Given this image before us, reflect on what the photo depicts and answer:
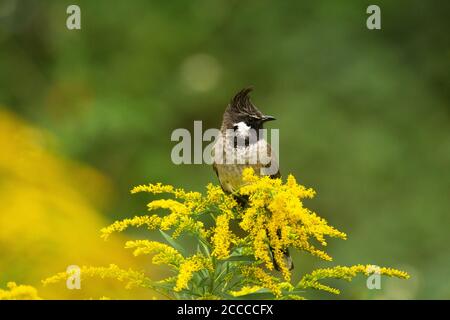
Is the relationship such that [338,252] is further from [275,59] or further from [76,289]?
[76,289]

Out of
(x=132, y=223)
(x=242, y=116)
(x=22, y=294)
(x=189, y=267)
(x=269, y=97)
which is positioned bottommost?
(x=22, y=294)

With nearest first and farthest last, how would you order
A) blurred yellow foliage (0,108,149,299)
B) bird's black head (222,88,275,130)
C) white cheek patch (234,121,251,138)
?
blurred yellow foliage (0,108,149,299)
bird's black head (222,88,275,130)
white cheek patch (234,121,251,138)

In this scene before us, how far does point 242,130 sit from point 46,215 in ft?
3.99

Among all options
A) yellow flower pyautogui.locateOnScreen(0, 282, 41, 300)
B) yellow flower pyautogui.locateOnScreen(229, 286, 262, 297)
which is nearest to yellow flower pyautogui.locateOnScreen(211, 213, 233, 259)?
yellow flower pyautogui.locateOnScreen(229, 286, 262, 297)

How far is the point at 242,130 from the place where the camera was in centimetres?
438

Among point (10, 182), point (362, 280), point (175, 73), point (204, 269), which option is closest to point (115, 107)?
point (175, 73)

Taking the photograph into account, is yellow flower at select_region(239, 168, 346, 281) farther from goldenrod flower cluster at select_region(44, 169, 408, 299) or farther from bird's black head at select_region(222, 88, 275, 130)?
bird's black head at select_region(222, 88, 275, 130)

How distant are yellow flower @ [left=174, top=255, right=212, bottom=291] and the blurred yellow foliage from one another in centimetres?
91

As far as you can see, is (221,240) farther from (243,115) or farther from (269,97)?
(269,97)

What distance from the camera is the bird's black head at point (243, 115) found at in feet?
13.8

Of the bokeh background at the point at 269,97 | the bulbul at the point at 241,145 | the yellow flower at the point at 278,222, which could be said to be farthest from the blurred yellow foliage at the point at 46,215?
the yellow flower at the point at 278,222

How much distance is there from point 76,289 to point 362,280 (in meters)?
2.37

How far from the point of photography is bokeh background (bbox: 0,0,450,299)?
7070 mm

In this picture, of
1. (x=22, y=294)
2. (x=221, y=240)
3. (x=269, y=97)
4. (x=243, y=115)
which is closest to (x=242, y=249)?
(x=221, y=240)
